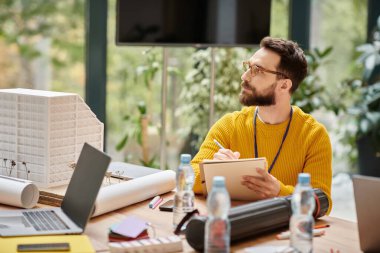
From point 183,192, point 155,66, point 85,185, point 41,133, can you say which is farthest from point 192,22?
point 85,185

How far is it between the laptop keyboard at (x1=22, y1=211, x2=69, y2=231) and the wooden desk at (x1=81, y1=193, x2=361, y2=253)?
0.10m

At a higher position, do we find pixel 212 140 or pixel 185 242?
pixel 212 140

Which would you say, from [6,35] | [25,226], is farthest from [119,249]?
[6,35]

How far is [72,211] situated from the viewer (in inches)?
101

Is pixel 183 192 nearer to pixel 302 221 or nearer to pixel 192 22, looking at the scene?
pixel 302 221

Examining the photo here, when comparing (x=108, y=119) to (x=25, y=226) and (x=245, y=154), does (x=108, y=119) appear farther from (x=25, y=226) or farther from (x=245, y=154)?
(x=25, y=226)

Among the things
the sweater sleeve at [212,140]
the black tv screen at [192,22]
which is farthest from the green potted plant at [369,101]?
the sweater sleeve at [212,140]

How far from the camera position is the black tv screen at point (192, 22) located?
4.23m

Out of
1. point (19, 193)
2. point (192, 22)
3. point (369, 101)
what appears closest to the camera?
point (19, 193)

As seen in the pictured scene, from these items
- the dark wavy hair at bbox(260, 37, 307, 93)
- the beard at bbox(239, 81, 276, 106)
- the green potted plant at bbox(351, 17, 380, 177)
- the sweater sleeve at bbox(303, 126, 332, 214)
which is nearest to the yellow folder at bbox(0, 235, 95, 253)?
the sweater sleeve at bbox(303, 126, 332, 214)

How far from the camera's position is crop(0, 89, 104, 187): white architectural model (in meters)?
2.93

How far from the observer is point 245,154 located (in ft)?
10.9

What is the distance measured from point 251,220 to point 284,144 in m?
0.92

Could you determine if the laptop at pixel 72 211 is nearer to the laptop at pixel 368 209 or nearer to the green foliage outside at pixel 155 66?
the laptop at pixel 368 209
